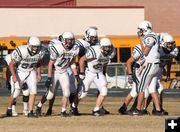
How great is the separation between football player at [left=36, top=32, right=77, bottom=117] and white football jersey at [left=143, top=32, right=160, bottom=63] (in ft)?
4.94

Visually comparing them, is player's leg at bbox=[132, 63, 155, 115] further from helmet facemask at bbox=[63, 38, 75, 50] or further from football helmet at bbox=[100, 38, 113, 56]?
helmet facemask at bbox=[63, 38, 75, 50]

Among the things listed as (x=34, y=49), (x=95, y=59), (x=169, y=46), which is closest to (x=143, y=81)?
(x=169, y=46)

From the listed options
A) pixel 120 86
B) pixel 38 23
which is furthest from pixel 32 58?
pixel 38 23

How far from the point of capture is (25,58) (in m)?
16.4

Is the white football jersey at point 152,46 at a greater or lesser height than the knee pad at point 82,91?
greater

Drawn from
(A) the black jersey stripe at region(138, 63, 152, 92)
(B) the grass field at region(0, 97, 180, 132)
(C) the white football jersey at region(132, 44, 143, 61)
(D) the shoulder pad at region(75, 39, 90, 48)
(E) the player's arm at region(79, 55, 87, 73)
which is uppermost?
(D) the shoulder pad at region(75, 39, 90, 48)

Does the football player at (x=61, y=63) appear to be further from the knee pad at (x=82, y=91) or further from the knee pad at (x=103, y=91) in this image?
the knee pad at (x=103, y=91)

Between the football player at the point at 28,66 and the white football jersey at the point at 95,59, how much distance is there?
104 cm

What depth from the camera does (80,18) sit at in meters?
46.6

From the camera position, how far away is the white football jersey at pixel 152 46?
16.3 metres

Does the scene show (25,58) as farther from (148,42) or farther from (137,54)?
(148,42)

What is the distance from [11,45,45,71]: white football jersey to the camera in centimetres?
1634

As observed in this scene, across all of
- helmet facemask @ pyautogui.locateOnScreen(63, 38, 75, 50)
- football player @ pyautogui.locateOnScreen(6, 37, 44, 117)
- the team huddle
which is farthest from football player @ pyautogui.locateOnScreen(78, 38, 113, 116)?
football player @ pyautogui.locateOnScreen(6, 37, 44, 117)

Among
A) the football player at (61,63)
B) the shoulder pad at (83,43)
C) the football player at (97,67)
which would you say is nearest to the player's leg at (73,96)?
the football player at (97,67)
